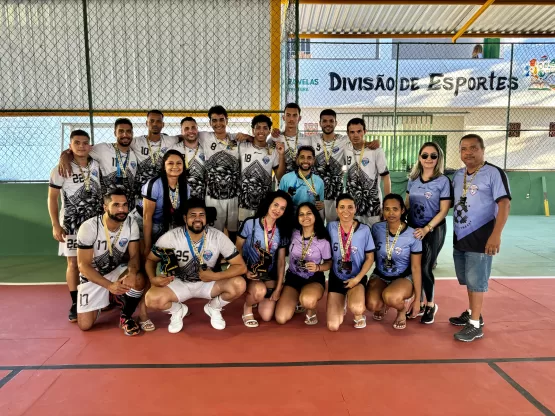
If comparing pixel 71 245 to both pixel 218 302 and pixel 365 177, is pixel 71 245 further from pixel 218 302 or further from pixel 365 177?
pixel 365 177

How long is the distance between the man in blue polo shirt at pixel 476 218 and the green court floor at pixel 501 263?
2.02 metres

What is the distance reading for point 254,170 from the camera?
440 cm

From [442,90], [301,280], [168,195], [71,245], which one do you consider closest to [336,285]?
[301,280]

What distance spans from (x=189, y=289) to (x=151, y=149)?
62.4 inches

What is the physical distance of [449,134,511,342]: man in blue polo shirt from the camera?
3455 mm

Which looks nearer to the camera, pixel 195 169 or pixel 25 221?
pixel 195 169

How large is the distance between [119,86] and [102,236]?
3.50 metres

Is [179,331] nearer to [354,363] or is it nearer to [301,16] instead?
[354,363]

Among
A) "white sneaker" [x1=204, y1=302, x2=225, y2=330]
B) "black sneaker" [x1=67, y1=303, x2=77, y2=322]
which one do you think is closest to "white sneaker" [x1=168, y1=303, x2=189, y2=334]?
"white sneaker" [x1=204, y1=302, x2=225, y2=330]

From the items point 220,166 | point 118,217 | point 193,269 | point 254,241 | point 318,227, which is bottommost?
point 193,269

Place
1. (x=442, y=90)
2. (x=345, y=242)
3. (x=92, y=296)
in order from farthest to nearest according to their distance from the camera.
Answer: (x=442, y=90)
(x=345, y=242)
(x=92, y=296)

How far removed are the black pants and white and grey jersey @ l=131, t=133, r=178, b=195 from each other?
2.78 metres

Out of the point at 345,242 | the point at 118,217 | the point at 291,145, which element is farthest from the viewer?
the point at 291,145

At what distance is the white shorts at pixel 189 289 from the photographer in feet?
12.3
